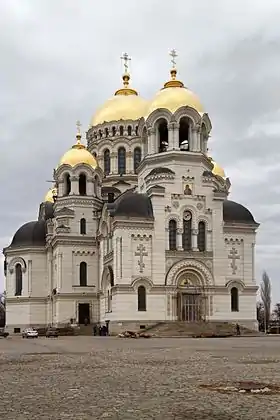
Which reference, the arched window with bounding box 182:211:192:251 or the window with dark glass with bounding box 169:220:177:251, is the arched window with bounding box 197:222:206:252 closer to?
the arched window with bounding box 182:211:192:251

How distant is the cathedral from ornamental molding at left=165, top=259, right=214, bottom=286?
2.9 inches

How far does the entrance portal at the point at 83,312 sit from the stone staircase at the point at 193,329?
33.1ft

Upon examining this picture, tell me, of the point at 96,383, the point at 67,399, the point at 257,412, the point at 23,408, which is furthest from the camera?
the point at 96,383

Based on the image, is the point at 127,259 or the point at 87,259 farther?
the point at 87,259

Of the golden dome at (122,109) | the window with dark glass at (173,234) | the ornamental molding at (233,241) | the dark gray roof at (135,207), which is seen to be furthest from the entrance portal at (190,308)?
the golden dome at (122,109)

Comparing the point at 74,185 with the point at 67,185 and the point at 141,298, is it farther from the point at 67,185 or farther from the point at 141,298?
the point at 141,298

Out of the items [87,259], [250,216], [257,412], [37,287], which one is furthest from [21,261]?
[257,412]

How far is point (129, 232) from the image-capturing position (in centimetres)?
4956

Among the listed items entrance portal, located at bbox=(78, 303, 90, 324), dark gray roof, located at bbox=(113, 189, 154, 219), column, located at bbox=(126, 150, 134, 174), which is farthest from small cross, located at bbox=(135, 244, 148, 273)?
column, located at bbox=(126, 150, 134, 174)

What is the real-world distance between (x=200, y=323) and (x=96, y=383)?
124ft

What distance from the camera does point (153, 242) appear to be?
5006 cm

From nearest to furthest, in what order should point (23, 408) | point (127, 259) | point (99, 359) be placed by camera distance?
point (23, 408) < point (99, 359) < point (127, 259)

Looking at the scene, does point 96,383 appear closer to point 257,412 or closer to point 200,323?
point 257,412

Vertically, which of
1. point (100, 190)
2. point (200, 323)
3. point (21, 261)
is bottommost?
point (200, 323)
